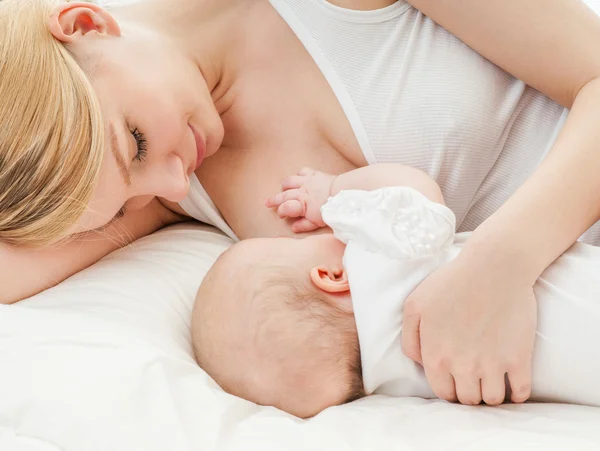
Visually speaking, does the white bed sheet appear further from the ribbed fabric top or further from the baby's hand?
the ribbed fabric top

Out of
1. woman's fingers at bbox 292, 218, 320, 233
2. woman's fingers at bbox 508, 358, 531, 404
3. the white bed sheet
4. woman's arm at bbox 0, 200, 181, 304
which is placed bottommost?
woman's arm at bbox 0, 200, 181, 304

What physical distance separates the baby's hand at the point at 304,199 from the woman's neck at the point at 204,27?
0.94 ft

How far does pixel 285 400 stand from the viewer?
956 millimetres

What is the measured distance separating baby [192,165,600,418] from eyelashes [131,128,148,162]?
0.81 ft

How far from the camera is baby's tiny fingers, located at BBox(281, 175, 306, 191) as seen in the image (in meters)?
1.25

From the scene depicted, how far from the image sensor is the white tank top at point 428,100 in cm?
122

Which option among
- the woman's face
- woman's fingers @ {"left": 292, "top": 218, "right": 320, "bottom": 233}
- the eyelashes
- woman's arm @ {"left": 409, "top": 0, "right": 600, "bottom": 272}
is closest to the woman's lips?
the woman's face

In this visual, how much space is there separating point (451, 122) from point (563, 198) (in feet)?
0.95

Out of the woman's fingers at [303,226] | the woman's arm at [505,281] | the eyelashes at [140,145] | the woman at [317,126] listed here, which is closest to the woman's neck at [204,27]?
the woman at [317,126]

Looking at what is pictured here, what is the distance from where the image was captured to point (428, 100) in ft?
4.01

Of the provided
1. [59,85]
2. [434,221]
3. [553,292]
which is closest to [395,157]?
[434,221]

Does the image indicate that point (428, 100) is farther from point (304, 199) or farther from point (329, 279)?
point (329, 279)

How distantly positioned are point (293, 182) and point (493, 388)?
21.6 inches

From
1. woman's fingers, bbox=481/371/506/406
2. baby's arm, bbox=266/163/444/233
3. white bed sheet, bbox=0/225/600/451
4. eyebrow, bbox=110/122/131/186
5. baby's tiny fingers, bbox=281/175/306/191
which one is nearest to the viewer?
white bed sheet, bbox=0/225/600/451
